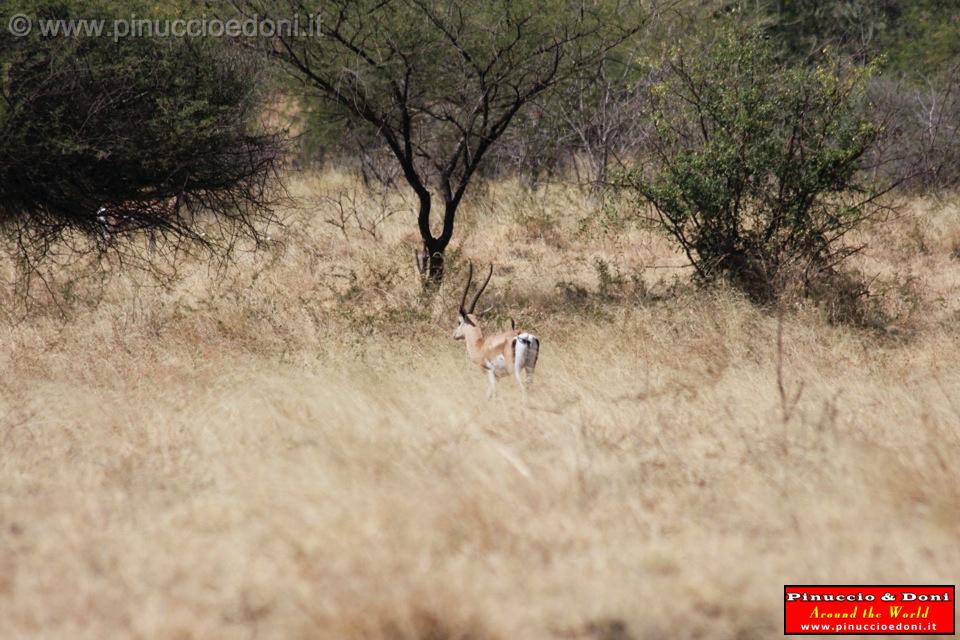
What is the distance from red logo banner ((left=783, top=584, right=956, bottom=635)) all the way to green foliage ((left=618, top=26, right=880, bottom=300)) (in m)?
6.25

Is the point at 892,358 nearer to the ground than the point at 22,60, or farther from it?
nearer to the ground

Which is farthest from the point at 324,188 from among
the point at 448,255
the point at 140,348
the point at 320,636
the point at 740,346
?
the point at 320,636

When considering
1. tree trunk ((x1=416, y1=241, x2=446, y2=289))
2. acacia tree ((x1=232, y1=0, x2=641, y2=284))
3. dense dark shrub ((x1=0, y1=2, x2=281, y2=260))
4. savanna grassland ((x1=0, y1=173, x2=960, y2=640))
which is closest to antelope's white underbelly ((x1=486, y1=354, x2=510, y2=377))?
savanna grassland ((x1=0, y1=173, x2=960, y2=640))

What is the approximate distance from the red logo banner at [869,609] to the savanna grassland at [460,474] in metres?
0.09

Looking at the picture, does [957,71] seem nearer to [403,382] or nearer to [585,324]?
[585,324]

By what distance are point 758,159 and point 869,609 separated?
648 centimetres

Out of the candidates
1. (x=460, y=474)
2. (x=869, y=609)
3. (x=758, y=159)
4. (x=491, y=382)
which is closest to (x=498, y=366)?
(x=491, y=382)

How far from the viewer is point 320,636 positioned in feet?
11.9

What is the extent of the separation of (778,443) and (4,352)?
256 inches

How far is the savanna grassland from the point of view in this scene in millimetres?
3879

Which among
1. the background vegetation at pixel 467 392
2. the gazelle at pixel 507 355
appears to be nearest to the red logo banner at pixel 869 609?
the background vegetation at pixel 467 392

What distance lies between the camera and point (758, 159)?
966cm

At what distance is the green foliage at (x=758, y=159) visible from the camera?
9.59 meters

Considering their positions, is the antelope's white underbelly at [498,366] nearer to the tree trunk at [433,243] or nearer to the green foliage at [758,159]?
the green foliage at [758,159]
